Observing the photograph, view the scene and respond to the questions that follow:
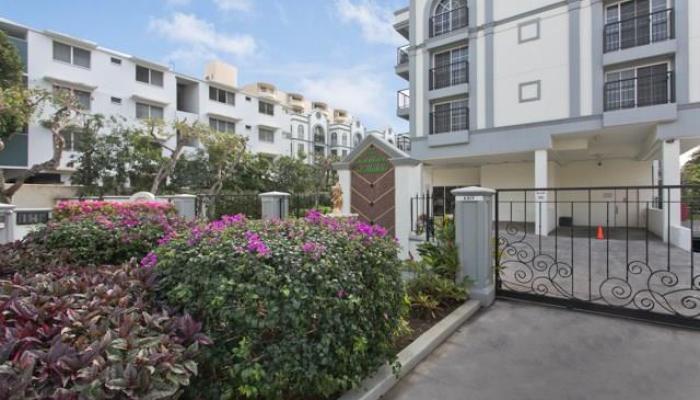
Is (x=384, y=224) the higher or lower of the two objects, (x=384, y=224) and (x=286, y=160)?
the lower

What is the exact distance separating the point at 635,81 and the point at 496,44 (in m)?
5.14

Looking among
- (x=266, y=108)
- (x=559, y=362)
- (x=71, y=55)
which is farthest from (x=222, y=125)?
(x=559, y=362)

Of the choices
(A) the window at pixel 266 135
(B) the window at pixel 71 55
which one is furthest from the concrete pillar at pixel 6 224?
(A) the window at pixel 266 135

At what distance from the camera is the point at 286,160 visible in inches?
1011

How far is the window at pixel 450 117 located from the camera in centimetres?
1669

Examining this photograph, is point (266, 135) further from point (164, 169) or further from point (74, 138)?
point (74, 138)

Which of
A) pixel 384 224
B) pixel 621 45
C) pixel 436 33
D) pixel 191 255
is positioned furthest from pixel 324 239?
pixel 436 33

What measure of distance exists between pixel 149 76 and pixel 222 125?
645 cm

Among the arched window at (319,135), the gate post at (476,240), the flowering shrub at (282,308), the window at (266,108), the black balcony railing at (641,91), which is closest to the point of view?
the flowering shrub at (282,308)

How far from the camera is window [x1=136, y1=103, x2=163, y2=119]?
25425 millimetres

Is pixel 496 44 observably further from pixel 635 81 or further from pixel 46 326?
pixel 46 326

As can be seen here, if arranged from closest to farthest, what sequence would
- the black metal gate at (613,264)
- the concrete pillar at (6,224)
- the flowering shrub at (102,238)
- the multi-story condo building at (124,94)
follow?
the flowering shrub at (102,238)
the black metal gate at (613,264)
the concrete pillar at (6,224)
the multi-story condo building at (124,94)

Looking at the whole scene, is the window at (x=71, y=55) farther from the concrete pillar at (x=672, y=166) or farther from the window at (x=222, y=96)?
the concrete pillar at (x=672, y=166)

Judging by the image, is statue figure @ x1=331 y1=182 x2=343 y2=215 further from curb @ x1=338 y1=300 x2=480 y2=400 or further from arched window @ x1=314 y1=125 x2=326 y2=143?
arched window @ x1=314 y1=125 x2=326 y2=143
